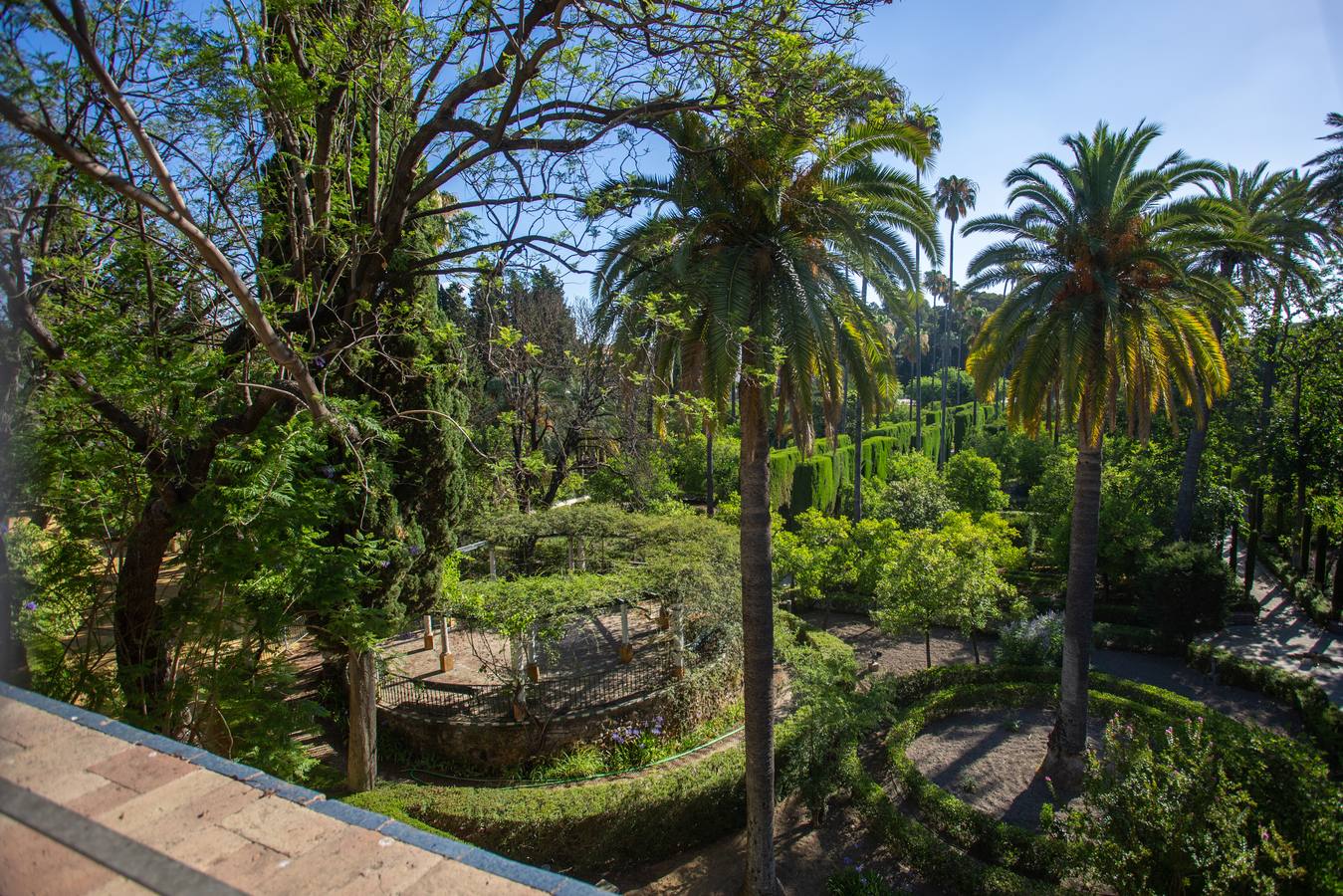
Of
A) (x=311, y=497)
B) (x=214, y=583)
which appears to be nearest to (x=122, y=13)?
(x=311, y=497)

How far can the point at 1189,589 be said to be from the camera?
17094 millimetres

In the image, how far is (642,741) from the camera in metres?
13.4

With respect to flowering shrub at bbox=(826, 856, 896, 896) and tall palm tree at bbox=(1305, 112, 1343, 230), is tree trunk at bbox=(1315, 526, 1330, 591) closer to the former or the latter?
tall palm tree at bbox=(1305, 112, 1343, 230)

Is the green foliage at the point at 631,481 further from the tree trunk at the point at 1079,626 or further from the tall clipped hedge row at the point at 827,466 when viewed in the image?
the tree trunk at the point at 1079,626

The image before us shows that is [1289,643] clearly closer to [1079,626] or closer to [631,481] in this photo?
[1079,626]

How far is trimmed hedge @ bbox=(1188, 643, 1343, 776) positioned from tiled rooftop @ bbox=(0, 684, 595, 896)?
14119mm

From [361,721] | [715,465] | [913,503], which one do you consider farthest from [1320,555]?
[361,721]

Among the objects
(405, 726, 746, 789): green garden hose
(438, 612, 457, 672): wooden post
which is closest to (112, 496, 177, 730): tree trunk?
(405, 726, 746, 789): green garden hose

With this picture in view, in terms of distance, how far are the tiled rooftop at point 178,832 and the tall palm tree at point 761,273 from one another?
6.61 m

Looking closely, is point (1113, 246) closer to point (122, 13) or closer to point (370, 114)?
point (370, 114)

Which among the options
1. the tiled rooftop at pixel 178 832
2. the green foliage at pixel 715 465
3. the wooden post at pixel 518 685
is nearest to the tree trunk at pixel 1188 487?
the green foliage at pixel 715 465

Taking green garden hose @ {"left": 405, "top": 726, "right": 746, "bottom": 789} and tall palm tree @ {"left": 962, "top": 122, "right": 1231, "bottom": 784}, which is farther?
green garden hose @ {"left": 405, "top": 726, "right": 746, "bottom": 789}

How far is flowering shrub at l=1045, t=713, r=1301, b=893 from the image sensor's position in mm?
6465

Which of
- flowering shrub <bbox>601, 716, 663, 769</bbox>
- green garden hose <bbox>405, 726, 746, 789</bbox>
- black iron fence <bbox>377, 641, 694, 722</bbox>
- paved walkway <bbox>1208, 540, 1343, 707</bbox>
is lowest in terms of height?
green garden hose <bbox>405, 726, 746, 789</bbox>
